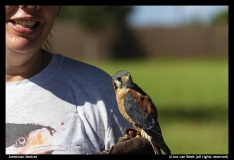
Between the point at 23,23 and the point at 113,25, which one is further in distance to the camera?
the point at 113,25

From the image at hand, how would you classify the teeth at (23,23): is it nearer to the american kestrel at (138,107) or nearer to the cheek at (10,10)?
the cheek at (10,10)

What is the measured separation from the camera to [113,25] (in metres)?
33.0

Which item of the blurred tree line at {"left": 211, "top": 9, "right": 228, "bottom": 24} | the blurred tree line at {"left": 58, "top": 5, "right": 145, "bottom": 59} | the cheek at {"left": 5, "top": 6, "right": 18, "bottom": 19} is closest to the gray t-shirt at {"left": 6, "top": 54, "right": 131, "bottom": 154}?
the cheek at {"left": 5, "top": 6, "right": 18, "bottom": 19}

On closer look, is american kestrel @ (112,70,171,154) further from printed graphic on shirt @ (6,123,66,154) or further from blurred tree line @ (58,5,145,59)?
blurred tree line @ (58,5,145,59)

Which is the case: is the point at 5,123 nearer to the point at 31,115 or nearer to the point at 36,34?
the point at 31,115

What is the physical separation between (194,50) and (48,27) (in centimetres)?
2940

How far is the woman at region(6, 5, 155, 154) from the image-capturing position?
207cm

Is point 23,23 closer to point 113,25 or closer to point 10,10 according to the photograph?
point 10,10

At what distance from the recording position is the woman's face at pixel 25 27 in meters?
2.03

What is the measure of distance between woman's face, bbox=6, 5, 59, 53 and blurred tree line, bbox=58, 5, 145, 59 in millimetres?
26177

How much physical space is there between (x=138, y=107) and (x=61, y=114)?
0.55m

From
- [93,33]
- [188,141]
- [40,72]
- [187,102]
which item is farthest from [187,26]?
[40,72]

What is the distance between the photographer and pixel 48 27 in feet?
7.06

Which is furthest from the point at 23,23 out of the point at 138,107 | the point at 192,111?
the point at 192,111
